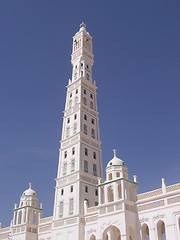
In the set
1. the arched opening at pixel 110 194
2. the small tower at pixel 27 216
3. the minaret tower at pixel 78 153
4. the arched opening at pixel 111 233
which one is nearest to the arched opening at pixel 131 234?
the arched opening at pixel 111 233

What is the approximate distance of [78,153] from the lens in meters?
40.3

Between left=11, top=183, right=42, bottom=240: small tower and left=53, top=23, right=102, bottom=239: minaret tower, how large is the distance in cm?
506

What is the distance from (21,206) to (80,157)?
1131cm

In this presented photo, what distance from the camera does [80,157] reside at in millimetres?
40062

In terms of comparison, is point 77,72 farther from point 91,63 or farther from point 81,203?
point 81,203

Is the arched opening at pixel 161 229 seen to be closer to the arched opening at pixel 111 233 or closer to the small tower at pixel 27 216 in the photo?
the arched opening at pixel 111 233

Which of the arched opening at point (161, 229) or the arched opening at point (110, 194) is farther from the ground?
the arched opening at point (110, 194)

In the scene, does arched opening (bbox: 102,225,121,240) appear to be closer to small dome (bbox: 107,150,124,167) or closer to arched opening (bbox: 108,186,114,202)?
arched opening (bbox: 108,186,114,202)

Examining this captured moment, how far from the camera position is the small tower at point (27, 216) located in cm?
4156

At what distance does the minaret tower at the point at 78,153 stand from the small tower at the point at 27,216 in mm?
5060

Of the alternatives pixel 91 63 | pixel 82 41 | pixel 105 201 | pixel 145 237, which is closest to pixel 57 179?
pixel 105 201

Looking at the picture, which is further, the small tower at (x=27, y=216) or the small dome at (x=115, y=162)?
the small tower at (x=27, y=216)

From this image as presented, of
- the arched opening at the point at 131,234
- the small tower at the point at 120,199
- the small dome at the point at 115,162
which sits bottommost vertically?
the arched opening at the point at 131,234

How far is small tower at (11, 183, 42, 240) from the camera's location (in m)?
41.6
